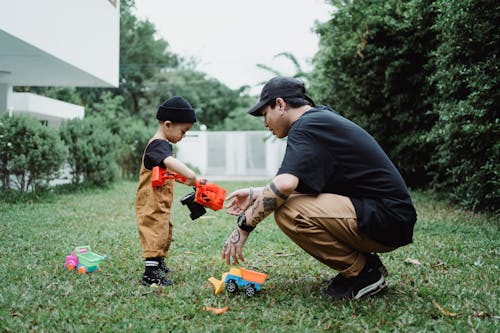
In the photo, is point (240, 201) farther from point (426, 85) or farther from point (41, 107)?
point (41, 107)

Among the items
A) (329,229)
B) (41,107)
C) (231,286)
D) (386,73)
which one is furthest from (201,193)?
(41,107)

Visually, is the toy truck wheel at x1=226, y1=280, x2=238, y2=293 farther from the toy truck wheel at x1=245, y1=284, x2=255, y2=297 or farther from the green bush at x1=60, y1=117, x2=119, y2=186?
the green bush at x1=60, y1=117, x2=119, y2=186

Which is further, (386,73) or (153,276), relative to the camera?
(386,73)

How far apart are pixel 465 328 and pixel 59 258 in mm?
3669

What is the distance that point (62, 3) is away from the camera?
32.1 ft

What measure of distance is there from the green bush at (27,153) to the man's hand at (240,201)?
22.2 ft

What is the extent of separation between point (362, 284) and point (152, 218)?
5.43 ft

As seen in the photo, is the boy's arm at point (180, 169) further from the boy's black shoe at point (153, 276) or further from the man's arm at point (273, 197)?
the boy's black shoe at point (153, 276)

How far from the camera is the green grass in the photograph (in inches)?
111

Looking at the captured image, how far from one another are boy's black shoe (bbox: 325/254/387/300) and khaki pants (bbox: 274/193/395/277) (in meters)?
0.06

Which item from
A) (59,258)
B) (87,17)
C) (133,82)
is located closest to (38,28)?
(87,17)

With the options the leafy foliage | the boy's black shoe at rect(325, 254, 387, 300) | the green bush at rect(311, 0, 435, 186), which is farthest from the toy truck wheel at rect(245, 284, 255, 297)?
the green bush at rect(311, 0, 435, 186)

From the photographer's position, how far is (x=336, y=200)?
318 centimetres

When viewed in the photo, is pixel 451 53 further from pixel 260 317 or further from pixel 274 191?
pixel 260 317
